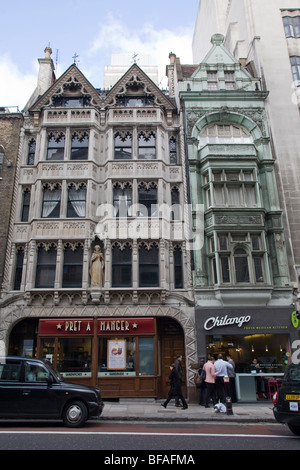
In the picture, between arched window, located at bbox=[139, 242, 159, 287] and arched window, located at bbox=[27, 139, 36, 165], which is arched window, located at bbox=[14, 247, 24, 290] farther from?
arched window, located at bbox=[139, 242, 159, 287]

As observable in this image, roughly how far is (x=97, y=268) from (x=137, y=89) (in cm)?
1242

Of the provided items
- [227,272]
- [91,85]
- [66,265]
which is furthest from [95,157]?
[227,272]

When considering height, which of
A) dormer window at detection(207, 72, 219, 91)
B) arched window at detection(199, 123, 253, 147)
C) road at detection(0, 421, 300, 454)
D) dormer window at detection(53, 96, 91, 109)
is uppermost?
dormer window at detection(207, 72, 219, 91)

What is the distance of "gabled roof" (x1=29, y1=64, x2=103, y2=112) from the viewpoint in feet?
72.8

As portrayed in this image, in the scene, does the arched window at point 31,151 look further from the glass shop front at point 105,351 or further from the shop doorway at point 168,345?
the shop doorway at point 168,345

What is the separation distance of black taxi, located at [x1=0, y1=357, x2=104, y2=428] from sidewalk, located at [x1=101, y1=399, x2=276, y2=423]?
2161mm

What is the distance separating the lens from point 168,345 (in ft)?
61.1

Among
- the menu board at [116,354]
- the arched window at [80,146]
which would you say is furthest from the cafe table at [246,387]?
the arched window at [80,146]

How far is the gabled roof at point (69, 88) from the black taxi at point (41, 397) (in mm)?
16962

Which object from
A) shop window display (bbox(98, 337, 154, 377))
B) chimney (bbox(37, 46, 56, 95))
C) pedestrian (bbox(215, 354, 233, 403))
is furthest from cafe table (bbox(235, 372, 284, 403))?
chimney (bbox(37, 46, 56, 95))

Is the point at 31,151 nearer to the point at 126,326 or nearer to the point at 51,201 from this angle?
the point at 51,201

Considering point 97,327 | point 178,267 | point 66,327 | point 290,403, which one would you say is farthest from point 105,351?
point 290,403

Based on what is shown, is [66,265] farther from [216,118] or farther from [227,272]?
[216,118]

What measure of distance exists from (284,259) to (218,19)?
2695 cm
